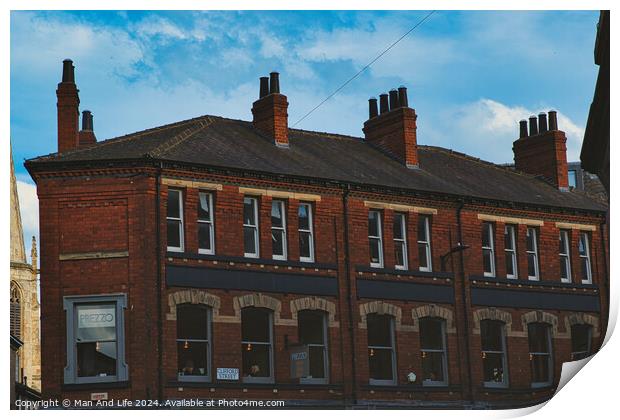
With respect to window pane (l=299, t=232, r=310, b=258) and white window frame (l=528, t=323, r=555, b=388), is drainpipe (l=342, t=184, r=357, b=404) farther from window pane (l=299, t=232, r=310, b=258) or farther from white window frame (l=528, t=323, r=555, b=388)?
white window frame (l=528, t=323, r=555, b=388)

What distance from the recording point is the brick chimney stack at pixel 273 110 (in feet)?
121

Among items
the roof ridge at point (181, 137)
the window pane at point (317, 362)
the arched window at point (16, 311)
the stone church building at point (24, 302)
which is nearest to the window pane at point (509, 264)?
the window pane at point (317, 362)

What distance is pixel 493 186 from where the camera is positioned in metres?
40.5

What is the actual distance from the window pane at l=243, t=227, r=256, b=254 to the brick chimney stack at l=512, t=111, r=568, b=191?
14.0 m

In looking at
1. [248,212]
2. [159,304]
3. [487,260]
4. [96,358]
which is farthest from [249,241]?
[487,260]

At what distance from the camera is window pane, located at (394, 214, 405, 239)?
3706 cm

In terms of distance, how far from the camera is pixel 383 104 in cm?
4088

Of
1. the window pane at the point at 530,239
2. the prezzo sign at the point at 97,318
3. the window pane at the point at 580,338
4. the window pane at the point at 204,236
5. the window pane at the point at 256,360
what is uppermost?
the window pane at the point at 530,239

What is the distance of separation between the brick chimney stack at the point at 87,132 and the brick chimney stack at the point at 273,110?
17.3 feet

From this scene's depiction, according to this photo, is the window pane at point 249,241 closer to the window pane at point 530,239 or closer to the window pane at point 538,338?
the window pane at point 538,338

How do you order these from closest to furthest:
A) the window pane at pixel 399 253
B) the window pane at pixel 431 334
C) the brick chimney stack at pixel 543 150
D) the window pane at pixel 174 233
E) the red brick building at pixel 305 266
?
1. the red brick building at pixel 305 266
2. the window pane at pixel 174 233
3. the window pane at pixel 431 334
4. the window pane at pixel 399 253
5. the brick chimney stack at pixel 543 150

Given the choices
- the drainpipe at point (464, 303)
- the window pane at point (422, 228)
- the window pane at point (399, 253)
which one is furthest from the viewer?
the window pane at point (422, 228)

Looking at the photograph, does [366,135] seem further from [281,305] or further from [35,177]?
[35,177]
